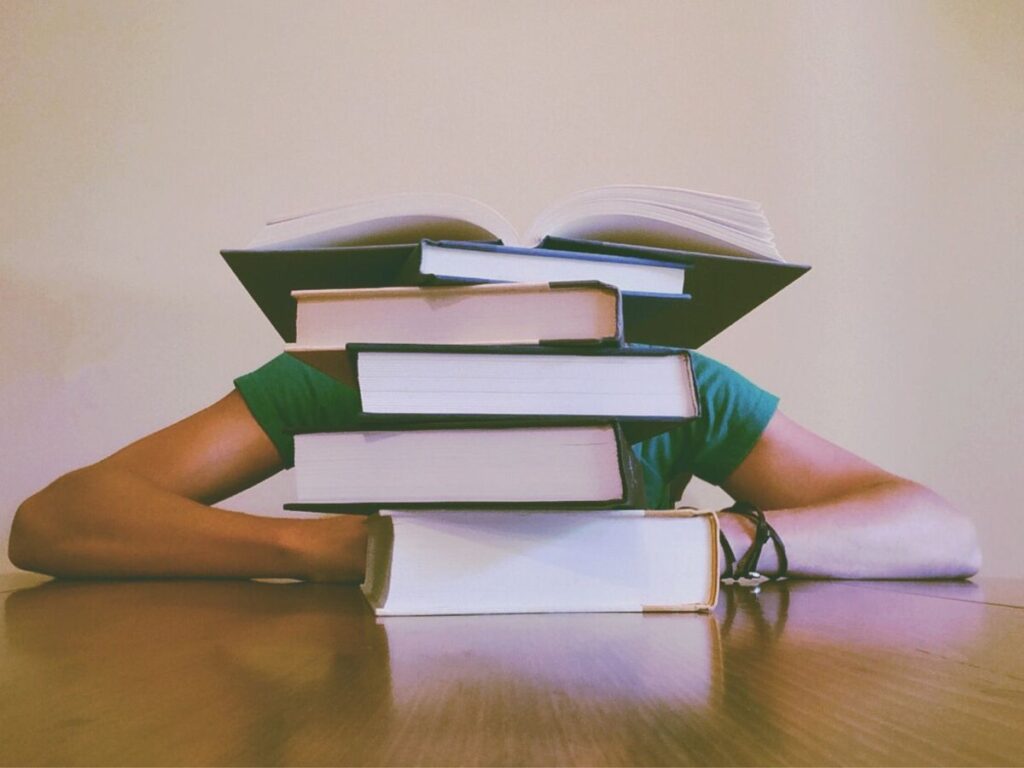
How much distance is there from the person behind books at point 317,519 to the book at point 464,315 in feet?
0.92

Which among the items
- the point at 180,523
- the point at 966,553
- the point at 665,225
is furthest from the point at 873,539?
the point at 180,523

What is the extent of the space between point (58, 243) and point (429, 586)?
49.9 inches

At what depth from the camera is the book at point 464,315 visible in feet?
1.60

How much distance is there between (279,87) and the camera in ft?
4.77

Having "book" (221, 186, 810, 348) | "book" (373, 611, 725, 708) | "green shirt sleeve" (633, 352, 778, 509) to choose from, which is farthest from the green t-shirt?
"book" (373, 611, 725, 708)

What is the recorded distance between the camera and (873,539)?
33.3 inches

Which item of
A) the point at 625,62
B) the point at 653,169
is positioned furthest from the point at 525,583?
Answer: the point at 625,62

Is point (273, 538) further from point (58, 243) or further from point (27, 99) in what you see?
point (27, 99)

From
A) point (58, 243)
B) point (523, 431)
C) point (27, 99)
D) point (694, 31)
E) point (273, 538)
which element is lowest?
point (273, 538)

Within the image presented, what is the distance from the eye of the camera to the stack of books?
0.48 meters

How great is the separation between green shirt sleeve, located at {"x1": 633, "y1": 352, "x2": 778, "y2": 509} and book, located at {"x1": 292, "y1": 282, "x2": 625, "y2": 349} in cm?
62

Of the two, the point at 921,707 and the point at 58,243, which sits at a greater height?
the point at 58,243

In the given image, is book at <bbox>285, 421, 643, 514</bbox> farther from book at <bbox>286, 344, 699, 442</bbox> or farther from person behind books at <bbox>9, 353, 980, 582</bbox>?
person behind books at <bbox>9, 353, 980, 582</bbox>

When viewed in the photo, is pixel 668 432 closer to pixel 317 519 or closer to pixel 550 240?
pixel 317 519
